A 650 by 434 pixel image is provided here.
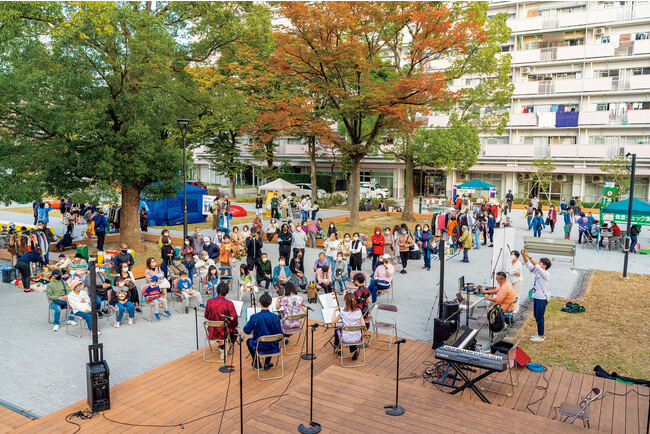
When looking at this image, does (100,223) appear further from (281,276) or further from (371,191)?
(371,191)

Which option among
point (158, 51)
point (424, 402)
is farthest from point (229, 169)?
point (424, 402)

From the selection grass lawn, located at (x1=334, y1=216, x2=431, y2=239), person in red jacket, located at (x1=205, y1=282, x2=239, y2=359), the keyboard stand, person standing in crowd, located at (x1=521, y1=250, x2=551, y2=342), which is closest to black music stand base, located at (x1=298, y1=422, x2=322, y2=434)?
the keyboard stand

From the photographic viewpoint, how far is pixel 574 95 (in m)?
43.2

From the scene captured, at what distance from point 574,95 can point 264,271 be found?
39422 mm

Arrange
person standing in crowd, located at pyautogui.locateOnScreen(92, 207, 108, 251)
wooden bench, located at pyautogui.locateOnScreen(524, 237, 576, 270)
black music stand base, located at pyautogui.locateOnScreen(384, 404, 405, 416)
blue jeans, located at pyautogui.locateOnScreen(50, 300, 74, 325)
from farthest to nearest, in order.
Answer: person standing in crowd, located at pyautogui.locateOnScreen(92, 207, 108, 251) → wooden bench, located at pyautogui.locateOnScreen(524, 237, 576, 270) → blue jeans, located at pyautogui.locateOnScreen(50, 300, 74, 325) → black music stand base, located at pyautogui.locateOnScreen(384, 404, 405, 416)

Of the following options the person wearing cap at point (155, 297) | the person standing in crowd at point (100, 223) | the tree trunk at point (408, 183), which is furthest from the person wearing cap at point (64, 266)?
the tree trunk at point (408, 183)

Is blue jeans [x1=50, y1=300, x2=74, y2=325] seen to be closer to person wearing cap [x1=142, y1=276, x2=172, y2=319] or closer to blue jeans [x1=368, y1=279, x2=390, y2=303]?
person wearing cap [x1=142, y1=276, x2=172, y2=319]

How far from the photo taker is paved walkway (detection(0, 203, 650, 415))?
8461 millimetres

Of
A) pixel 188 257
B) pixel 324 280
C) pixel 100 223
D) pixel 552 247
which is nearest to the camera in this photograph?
pixel 324 280

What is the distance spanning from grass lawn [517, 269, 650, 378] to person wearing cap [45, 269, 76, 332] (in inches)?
414

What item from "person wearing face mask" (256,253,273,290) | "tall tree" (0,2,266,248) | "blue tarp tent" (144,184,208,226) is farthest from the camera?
"blue tarp tent" (144,184,208,226)

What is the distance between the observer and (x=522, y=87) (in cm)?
4503

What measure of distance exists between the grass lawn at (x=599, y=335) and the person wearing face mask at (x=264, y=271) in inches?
278

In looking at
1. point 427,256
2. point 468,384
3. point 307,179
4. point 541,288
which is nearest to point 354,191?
point 427,256
